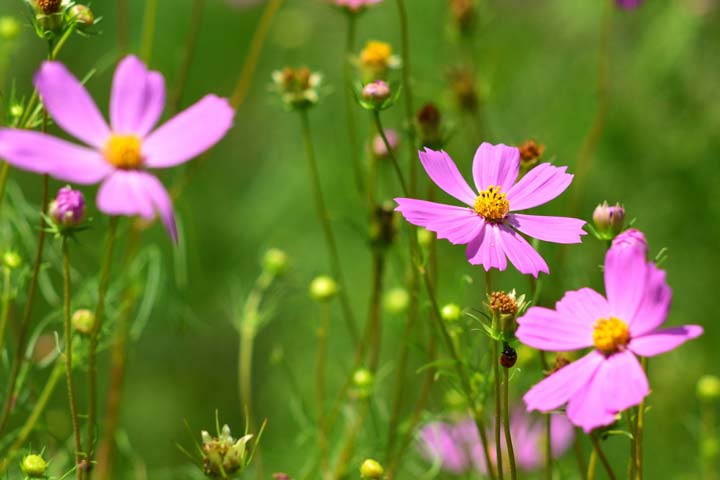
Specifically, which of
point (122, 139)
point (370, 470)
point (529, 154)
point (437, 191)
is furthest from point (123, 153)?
point (437, 191)

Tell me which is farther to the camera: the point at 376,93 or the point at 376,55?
the point at 376,55

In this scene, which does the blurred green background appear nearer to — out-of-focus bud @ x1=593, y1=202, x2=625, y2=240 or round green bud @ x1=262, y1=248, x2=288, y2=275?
round green bud @ x1=262, y1=248, x2=288, y2=275

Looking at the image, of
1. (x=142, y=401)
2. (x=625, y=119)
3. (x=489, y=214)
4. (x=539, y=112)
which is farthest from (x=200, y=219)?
(x=489, y=214)

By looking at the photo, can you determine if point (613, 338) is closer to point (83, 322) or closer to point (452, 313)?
point (452, 313)

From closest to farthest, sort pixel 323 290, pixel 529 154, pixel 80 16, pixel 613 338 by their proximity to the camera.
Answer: pixel 613 338 → pixel 80 16 → pixel 529 154 → pixel 323 290

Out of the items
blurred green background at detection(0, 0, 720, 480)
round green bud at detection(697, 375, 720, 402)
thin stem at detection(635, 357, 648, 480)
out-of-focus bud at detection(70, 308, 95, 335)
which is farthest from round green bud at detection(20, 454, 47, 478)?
blurred green background at detection(0, 0, 720, 480)

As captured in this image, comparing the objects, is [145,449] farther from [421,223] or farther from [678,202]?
[421,223]

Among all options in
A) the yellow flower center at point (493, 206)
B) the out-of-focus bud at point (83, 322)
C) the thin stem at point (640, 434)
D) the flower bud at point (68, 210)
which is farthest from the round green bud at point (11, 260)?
the thin stem at point (640, 434)

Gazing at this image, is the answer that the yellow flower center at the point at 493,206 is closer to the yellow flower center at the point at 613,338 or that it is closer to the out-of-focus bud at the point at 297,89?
the yellow flower center at the point at 613,338
